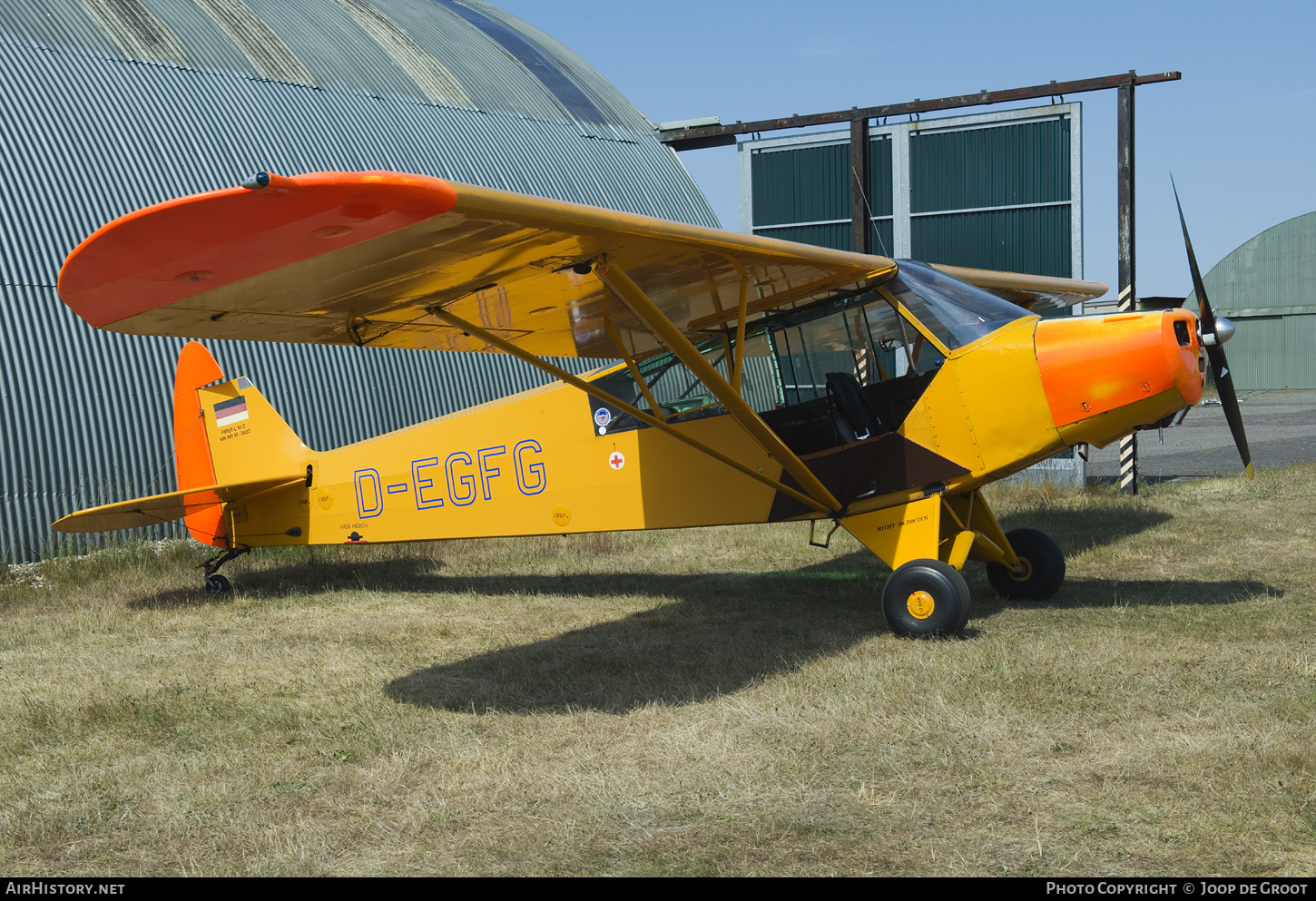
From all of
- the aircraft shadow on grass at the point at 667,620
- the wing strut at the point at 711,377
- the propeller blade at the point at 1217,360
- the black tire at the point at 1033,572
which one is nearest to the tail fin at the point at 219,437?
the aircraft shadow on grass at the point at 667,620

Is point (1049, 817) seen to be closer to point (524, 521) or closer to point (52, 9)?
point (524, 521)

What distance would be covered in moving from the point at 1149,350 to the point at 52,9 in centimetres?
1282

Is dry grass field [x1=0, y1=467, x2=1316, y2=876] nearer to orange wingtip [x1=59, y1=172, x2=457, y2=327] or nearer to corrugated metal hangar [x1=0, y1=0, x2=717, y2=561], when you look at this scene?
orange wingtip [x1=59, y1=172, x2=457, y2=327]

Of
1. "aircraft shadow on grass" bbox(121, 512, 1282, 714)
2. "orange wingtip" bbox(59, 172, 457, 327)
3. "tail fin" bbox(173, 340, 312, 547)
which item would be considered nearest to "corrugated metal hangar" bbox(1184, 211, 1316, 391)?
"aircraft shadow on grass" bbox(121, 512, 1282, 714)

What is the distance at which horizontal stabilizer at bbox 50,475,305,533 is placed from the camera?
815 centimetres

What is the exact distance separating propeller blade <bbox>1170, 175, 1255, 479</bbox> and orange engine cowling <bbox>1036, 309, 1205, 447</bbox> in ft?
1.21

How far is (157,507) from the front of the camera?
848 centimetres

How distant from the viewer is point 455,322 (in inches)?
244

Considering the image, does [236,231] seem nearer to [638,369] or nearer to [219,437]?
[638,369]

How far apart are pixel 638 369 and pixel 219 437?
4.49 m

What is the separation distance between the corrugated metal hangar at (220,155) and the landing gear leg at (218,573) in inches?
86.0

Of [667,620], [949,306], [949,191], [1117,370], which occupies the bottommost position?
[667,620]

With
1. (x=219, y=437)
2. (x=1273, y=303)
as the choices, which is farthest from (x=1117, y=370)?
(x=1273, y=303)

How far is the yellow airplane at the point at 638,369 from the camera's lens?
15.9 feet
